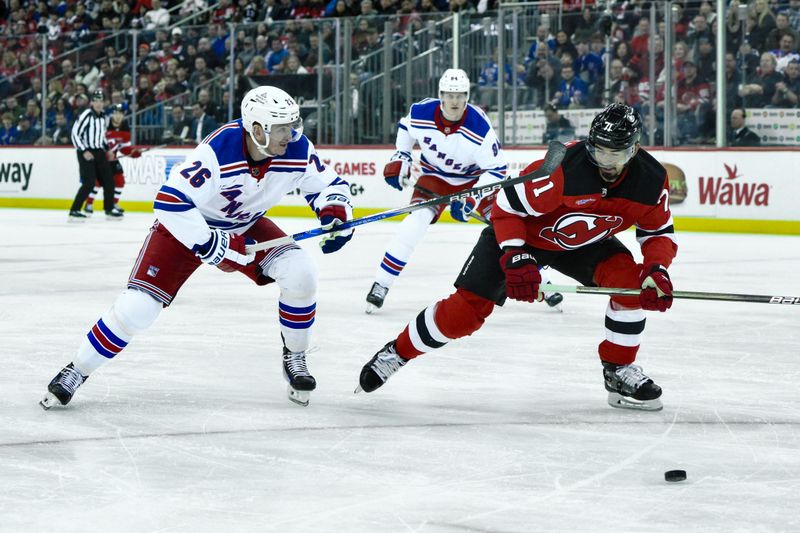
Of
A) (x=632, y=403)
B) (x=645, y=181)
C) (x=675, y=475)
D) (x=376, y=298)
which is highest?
(x=645, y=181)

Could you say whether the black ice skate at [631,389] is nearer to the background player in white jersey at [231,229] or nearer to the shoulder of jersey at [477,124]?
the background player in white jersey at [231,229]

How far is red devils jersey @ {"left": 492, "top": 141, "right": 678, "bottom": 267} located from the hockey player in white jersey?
98.3 inches

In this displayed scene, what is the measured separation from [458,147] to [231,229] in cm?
268

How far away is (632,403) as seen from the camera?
384 centimetres

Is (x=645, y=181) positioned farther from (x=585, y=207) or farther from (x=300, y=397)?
(x=300, y=397)

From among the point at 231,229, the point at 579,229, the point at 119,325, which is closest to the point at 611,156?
the point at 579,229

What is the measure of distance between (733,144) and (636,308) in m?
7.41

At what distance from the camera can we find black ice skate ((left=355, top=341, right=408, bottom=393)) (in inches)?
156

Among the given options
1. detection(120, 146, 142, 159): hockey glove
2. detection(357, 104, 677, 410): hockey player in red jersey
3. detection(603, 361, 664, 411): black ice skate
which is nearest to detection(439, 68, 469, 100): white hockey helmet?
detection(357, 104, 677, 410): hockey player in red jersey

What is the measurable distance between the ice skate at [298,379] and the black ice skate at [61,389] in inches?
25.7

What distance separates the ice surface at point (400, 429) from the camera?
2.68m

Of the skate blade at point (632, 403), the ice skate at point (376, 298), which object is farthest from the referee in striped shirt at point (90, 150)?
the skate blade at point (632, 403)

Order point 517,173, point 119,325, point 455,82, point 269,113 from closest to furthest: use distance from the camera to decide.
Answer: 1. point 269,113
2. point 119,325
3. point 455,82
4. point 517,173

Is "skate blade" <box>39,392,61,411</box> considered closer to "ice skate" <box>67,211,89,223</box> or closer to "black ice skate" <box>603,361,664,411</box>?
"black ice skate" <box>603,361,664,411</box>
